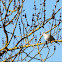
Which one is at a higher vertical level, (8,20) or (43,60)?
(8,20)

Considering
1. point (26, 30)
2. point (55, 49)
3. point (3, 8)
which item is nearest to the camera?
point (3, 8)

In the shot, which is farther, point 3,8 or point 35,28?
point 35,28

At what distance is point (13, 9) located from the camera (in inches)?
248

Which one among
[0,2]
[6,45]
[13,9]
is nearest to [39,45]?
[6,45]

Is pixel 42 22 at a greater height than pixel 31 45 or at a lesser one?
greater

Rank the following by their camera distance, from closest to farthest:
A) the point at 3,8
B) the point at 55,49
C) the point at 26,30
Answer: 1. the point at 3,8
2. the point at 26,30
3. the point at 55,49

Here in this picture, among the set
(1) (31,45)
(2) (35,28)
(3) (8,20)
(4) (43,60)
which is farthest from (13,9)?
(4) (43,60)

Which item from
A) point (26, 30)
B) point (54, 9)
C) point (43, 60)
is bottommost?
point (43, 60)

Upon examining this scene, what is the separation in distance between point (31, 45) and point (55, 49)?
1173 mm

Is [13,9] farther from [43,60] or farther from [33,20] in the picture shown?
[43,60]

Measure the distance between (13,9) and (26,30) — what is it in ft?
2.81

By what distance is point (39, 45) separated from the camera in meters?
6.23

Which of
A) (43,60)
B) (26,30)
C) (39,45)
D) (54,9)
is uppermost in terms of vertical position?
(54,9)

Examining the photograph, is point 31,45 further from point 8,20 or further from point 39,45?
point 8,20
